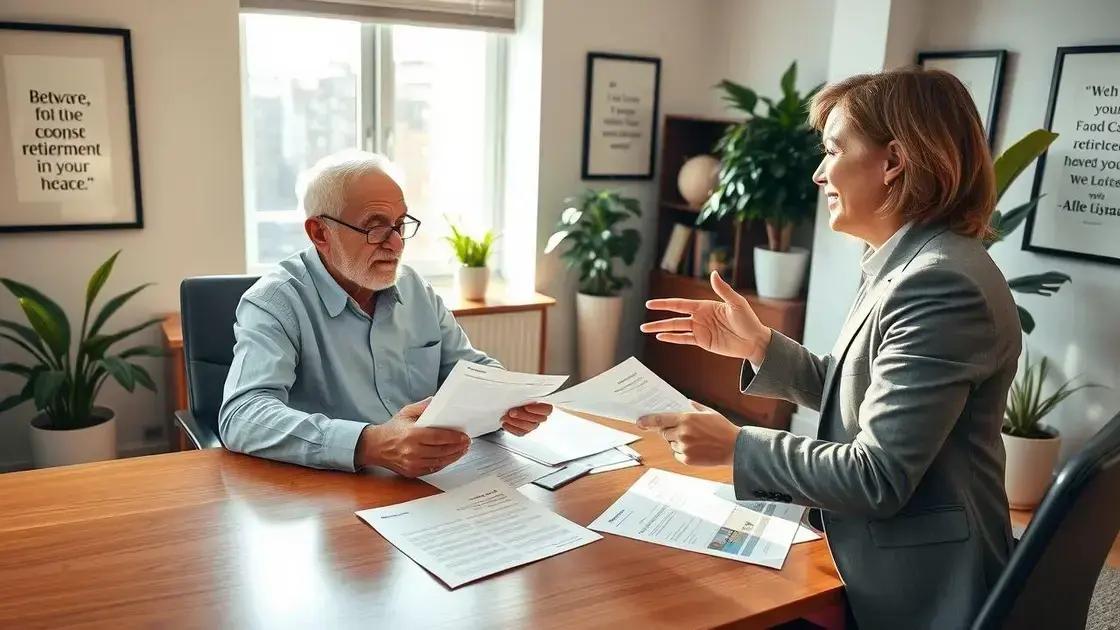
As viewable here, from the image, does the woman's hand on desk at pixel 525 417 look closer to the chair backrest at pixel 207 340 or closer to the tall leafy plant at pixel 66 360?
the chair backrest at pixel 207 340

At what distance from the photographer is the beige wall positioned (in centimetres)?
335

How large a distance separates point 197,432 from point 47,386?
1219 millimetres

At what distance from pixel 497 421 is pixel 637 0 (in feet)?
10.4

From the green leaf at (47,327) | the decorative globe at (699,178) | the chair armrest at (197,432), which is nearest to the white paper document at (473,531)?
the chair armrest at (197,432)

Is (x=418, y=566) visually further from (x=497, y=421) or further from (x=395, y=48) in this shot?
(x=395, y=48)

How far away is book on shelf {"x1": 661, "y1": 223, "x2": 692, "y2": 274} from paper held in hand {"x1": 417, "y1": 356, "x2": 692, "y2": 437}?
294 cm

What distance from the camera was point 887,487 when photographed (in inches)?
49.3

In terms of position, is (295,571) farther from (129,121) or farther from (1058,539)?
(129,121)

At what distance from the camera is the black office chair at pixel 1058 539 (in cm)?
112

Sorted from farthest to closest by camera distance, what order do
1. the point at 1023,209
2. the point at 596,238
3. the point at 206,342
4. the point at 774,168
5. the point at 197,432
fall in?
the point at 596,238
the point at 774,168
the point at 1023,209
the point at 206,342
the point at 197,432

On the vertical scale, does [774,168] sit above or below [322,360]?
above

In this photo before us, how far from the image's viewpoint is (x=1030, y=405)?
3.42m

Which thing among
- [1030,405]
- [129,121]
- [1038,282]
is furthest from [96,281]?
[1030,405]

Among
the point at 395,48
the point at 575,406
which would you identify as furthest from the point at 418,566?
the point at 395,48
